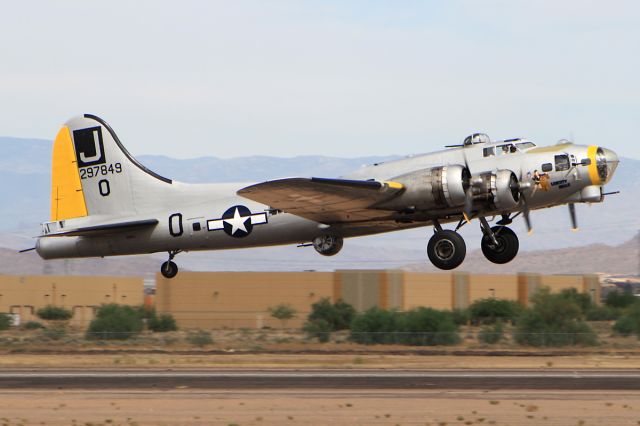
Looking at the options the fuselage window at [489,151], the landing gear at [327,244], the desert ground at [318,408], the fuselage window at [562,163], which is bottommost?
the desert ground at [318,408]

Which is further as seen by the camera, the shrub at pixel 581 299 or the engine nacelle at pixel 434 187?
the shrub at pixel 581 299

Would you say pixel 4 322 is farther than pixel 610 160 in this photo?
Yes

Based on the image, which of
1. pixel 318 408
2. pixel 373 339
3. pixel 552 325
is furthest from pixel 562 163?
pixel 552 325

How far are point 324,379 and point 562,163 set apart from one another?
32.4 ft

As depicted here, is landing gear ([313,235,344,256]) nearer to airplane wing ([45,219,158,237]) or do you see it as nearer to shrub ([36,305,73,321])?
airplane wing ([45,219,158,237])

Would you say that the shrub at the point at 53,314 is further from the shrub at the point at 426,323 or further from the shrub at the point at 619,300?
the shrub at the point at 619,300

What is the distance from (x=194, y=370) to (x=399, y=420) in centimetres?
1399

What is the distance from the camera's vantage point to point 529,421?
23.0 metres

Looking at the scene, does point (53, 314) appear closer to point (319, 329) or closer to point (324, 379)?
point (319, 329)

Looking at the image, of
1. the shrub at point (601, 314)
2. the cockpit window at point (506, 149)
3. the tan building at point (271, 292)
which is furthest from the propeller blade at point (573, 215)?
the shrub at point (601, 314)

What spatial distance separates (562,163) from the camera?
95.0 ft

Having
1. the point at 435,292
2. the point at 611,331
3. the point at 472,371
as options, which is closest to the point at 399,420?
the point at 472,371

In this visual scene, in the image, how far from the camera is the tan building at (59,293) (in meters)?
90.8

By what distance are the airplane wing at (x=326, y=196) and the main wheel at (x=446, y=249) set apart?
1.69m
